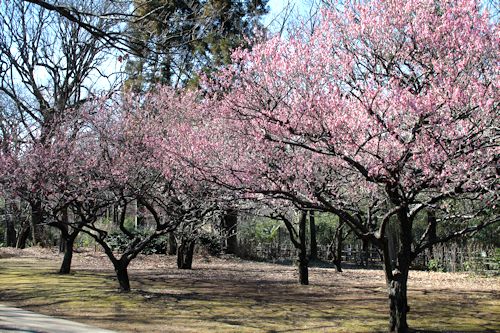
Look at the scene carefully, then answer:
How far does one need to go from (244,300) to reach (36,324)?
14.8ft

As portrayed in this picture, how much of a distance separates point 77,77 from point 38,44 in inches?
81.7

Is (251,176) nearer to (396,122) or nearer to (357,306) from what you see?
(396,122)

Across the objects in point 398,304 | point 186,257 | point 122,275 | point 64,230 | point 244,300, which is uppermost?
point 64,230

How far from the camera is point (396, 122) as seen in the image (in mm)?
6609

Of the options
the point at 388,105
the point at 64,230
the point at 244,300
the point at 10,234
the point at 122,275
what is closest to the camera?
the point at 388,105

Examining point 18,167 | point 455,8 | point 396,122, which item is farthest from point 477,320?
point 18,167

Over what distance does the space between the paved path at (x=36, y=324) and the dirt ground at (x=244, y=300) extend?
40 centimetres

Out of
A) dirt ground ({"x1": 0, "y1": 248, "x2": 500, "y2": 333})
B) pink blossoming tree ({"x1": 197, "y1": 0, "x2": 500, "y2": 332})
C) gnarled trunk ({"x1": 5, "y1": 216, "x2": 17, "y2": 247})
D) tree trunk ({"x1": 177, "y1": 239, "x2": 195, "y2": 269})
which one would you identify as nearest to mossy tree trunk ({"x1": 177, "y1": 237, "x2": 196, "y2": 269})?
tree trunk ({"x1": 177, "y1": 239, "x2": 195, "y2": 269})

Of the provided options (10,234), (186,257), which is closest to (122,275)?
(186,257)

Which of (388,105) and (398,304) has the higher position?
(388,105)

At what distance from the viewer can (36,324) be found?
7.12 m

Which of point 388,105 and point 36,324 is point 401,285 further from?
point 36,324

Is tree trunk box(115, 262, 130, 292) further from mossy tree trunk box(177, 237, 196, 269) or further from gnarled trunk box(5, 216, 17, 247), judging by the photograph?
gnarled trunk box(5, 216, 17, 247)

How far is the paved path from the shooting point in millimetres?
6668
